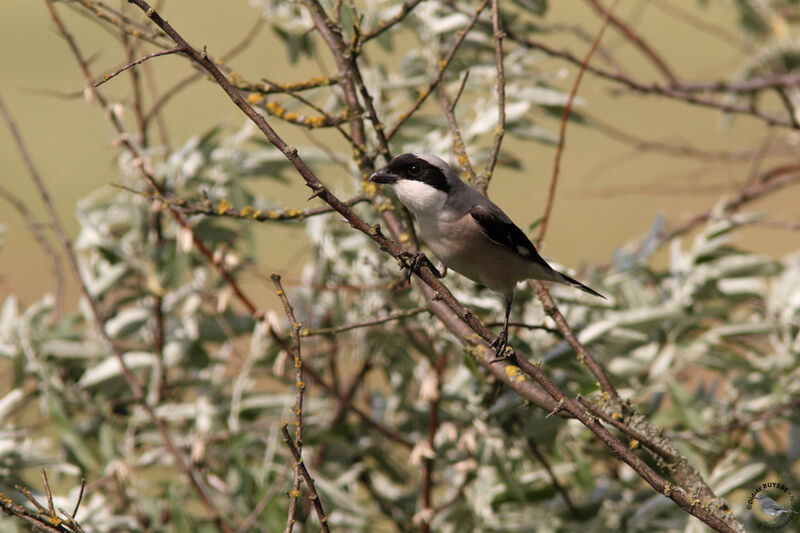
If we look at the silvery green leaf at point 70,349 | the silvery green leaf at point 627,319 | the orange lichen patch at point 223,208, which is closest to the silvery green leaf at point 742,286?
the silvery green leaf at point 627,319

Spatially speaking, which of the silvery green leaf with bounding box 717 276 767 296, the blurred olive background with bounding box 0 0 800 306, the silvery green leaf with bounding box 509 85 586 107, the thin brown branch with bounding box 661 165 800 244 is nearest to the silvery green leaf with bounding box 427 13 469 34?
the silvery green leaf with bounding box 509 85 586 107

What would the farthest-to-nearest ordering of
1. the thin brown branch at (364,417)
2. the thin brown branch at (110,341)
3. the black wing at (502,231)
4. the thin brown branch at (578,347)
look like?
the thin brown branch at (364,417), the thin brown branch at (110,341), the black wing at (502,231), the thin brown branch at (578,347)

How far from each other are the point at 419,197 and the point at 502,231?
0.29 meters

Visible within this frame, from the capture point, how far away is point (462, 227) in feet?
7.38

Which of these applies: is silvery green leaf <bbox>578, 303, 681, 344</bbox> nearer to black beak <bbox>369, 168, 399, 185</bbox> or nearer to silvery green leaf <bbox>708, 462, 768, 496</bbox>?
silvery green leaf <bbox>708, 462, 768, 496</bbox>

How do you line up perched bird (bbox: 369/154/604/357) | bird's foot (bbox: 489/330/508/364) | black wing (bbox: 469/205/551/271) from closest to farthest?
1. bird's foot (bbox: 489/330/508/364)
2. perched bird (bbox: 369/154/604/357)
3. black wing (bbox: 469/205/551/271)

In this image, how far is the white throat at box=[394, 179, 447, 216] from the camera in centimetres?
216

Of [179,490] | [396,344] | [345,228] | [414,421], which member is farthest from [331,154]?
[179,490]

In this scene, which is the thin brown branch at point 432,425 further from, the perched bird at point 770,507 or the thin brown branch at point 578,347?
the perched bird at point 770,507

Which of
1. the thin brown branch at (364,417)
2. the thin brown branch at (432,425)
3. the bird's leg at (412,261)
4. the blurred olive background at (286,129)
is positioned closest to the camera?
the bird's leg at (412,261)

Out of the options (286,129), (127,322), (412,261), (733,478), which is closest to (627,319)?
(733,478)

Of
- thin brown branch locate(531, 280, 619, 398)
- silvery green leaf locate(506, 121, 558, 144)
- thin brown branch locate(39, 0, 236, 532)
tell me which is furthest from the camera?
silvery green leaf locate(506, 121, 558, 144)

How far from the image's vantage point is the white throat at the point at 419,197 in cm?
216

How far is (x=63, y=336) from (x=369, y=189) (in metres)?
1.33
